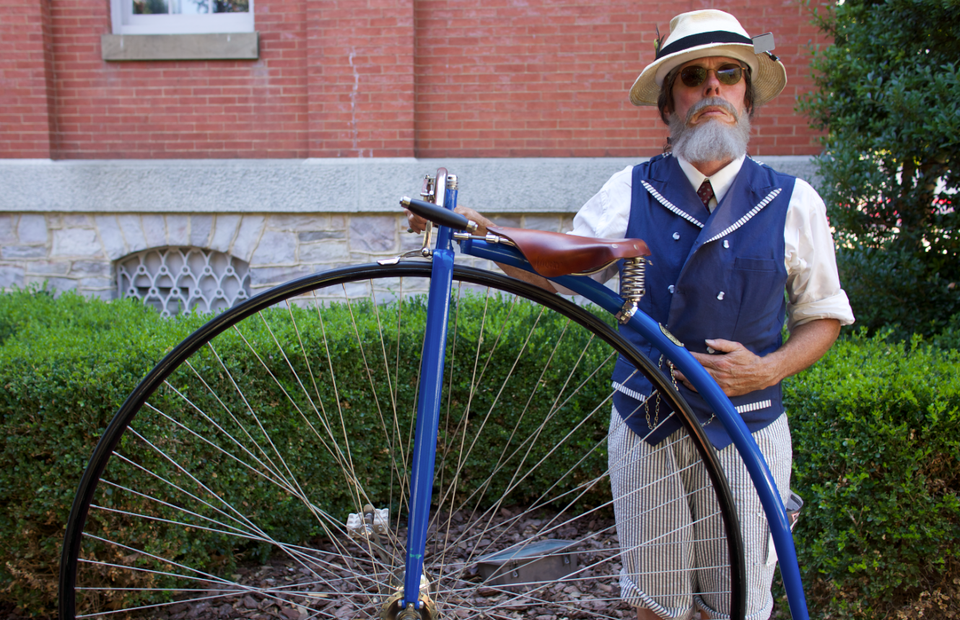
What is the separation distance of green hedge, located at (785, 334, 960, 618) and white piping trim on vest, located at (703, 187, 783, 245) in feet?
3.13

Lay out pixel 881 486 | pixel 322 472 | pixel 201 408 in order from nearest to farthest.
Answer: pixel 881 486, pixel 201 408, pixel 322 472

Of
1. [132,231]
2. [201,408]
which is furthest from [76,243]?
[201,408]

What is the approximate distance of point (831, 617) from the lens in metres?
2.34

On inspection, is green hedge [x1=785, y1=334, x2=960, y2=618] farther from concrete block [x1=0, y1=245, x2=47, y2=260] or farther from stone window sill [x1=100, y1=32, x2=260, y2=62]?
concrete block [x1=0, y1=245, x2=47, y2=260]

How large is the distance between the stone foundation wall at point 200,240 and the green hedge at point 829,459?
8.27 feet

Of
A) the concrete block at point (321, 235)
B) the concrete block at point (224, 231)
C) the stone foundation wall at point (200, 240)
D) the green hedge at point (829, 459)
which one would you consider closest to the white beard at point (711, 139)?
the green hedge at point (829, 459)

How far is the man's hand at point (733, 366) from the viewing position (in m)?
1.60

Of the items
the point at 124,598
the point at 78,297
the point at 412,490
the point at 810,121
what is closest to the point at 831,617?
the point at 412,490

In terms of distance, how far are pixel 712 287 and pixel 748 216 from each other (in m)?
0.21

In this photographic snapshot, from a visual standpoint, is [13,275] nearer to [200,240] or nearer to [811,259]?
[200,240]

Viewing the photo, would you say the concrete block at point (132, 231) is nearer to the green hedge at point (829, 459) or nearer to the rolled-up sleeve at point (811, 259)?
the green hedge at point (829, 459)

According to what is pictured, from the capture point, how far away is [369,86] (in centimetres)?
511

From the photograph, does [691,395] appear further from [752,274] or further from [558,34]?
[558,34]

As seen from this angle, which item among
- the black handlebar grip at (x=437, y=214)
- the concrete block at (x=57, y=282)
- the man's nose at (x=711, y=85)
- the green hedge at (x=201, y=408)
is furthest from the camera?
the concrete block at (x=57, y=282)
